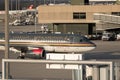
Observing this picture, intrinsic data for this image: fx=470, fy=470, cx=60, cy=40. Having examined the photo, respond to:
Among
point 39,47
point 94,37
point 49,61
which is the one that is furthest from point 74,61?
point 94,37

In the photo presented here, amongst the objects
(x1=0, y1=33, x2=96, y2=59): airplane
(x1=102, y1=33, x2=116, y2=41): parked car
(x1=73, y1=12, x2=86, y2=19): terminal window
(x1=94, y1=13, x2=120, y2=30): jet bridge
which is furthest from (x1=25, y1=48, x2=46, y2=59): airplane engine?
(x1=94, y1=13, x2=120, y2=30): jet bridge

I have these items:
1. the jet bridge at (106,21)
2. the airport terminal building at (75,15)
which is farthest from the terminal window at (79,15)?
the jet bridge at (106,21)

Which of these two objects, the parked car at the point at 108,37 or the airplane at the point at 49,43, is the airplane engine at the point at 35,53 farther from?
the parked car at the point at 108,37

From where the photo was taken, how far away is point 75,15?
9806cm

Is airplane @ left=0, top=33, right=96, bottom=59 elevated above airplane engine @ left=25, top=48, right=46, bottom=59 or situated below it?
above

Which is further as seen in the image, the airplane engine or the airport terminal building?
the airport terminal building

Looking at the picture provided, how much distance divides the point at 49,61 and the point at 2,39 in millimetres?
46107

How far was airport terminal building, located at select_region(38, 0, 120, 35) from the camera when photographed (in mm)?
97812

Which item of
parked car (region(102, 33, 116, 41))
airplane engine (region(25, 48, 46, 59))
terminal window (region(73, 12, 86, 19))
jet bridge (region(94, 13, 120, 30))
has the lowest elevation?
airplane engine (region(25, 48, 46, 59))

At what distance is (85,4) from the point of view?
101 m

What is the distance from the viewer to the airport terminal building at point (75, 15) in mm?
97812

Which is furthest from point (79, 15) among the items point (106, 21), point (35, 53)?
point (35, 53)

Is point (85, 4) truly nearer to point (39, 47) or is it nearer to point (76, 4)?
point (76, 4)

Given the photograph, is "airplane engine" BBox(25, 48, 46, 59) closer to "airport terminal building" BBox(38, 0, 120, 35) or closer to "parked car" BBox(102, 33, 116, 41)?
"parked car" BBox(102, 33, 116, 41)
